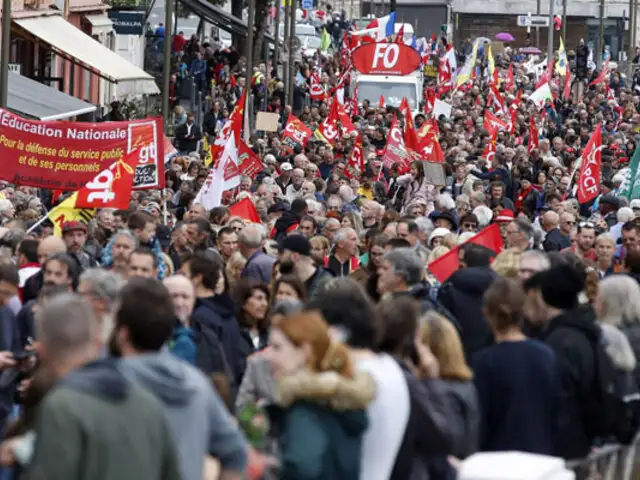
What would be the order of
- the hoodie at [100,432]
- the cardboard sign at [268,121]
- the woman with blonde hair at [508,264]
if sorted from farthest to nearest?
1. the cardboard sign at [268,121]
2. the woman with blonde hair at [508,264]
3. the hoodie at [100,432]

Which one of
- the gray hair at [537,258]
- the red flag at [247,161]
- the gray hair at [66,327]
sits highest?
the red flag at [247,161]

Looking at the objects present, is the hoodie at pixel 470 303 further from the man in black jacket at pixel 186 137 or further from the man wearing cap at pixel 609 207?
the man in black jacket at pixel 186 137

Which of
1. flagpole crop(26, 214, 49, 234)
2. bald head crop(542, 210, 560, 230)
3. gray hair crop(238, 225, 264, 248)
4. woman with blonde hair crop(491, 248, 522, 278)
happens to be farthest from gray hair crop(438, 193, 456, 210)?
woman with blonde hair crop(491, 248, 522, 278)

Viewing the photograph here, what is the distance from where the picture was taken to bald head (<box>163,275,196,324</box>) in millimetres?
9117

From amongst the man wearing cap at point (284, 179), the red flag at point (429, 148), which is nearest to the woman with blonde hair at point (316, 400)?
the man wearing cap at point (284, 179)

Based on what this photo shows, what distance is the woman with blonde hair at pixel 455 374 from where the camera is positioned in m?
7.68

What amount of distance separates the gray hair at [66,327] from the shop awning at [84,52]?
27.3 meters

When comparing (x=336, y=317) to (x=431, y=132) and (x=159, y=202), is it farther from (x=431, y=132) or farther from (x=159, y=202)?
(x=431, y=132)

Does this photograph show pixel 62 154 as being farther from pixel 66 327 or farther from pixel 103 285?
pixel 66 327

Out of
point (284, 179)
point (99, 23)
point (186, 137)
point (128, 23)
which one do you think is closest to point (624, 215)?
point (284, 179)

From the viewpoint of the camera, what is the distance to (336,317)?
716cm

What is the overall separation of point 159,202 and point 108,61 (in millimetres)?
15798

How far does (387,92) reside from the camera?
4403 cm

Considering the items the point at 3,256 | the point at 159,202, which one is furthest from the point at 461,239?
the point at 159,202
